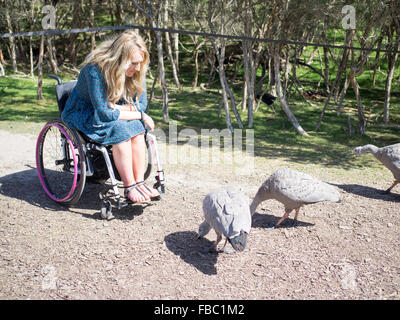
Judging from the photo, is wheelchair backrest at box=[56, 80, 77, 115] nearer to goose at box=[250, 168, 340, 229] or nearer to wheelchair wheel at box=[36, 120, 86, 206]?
wheelchair wheel at box=[36, 120, 86, 206]

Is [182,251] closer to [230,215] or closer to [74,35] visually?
[230,215]

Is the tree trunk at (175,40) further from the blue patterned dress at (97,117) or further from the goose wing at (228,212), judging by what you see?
the goose wing at (228,212)

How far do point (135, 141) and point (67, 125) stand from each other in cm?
68

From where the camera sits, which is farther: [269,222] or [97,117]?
[269,222]

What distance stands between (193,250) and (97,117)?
1.52 metres

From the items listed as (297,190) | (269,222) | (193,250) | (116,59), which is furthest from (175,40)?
(193,250)

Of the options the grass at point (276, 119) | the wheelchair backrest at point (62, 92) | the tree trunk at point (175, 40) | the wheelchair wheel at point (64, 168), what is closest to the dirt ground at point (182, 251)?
the wheelchair wheel at point (64, 168)

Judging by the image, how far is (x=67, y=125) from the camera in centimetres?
396

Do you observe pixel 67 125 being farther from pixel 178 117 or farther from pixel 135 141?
pixel 178 117

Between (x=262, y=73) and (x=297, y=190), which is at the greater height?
(x=262, y=73)

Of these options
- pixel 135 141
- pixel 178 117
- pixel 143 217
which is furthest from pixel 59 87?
pixel 178 117

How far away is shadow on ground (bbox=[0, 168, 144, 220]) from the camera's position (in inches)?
166

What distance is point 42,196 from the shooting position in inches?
178

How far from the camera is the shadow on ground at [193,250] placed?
3.39 meters
